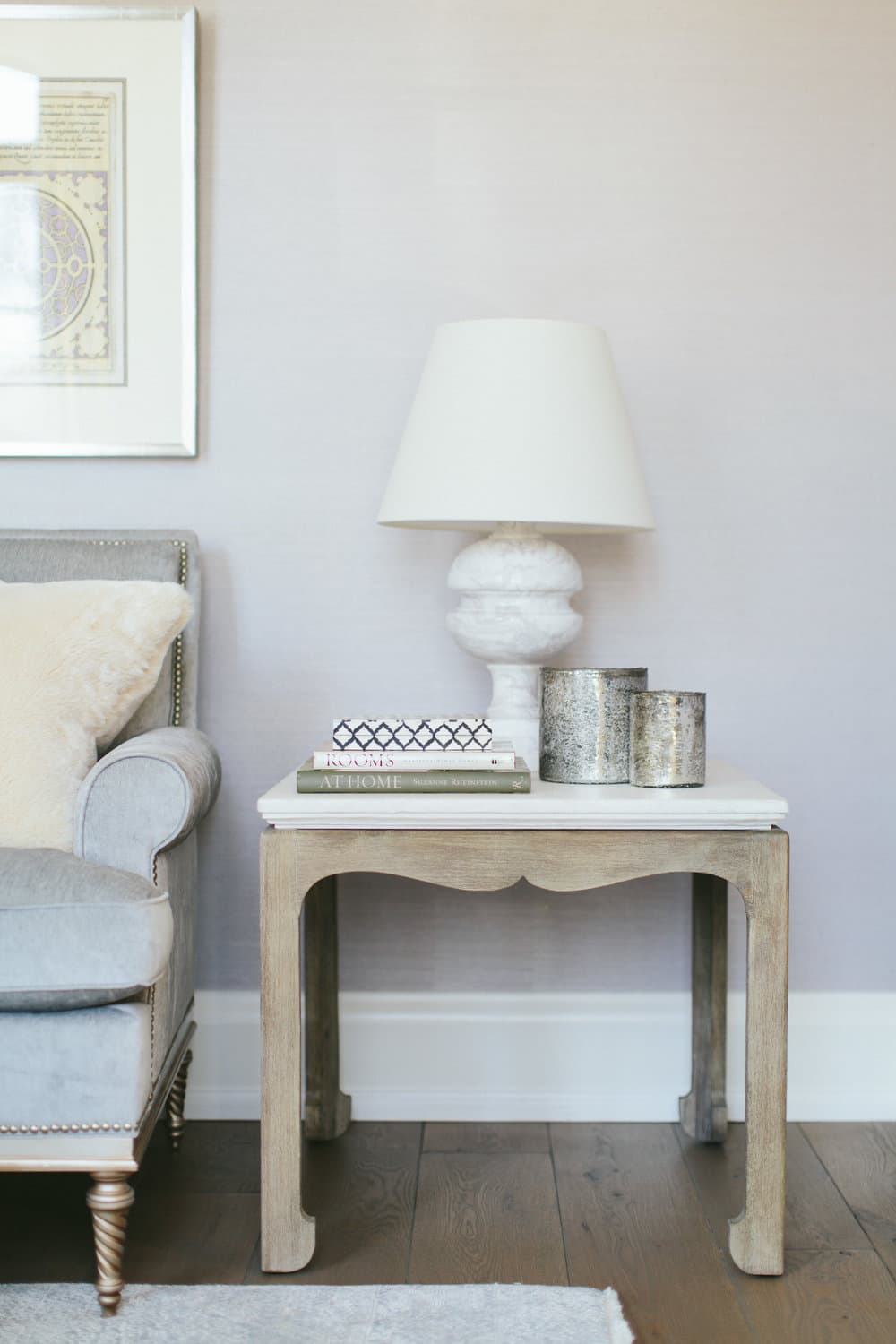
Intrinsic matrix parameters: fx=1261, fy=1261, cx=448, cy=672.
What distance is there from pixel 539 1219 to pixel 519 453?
1.07 m

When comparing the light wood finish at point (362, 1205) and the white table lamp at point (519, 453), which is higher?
the white table lamp at point (519, 453)

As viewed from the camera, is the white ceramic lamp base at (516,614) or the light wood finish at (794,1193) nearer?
the light wood finish at (794,1193)

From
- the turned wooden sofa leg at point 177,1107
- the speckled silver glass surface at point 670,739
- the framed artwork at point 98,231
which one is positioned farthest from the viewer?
the framed artwork at point 98,231

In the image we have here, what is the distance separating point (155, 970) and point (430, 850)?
0.36m

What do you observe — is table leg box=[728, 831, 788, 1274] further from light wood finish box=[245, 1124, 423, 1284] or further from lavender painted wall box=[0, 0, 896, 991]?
lavender painted wall box=[0, 0, 896, 991]

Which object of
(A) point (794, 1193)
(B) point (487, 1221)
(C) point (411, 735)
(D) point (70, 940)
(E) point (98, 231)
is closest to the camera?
(D) point (70, 940)

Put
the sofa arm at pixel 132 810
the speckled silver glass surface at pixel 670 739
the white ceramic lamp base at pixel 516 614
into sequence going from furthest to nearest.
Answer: the white ceramic lamp base at pixel 516 614 < the speckled silver glass surface at pixel 670 739 < the sofa arm at pixel 132 810

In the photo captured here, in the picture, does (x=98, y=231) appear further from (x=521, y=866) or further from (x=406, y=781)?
(x=521, y=866)

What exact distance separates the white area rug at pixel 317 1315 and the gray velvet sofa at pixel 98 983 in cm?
6

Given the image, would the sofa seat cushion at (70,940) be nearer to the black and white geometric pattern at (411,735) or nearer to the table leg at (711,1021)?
the black and white geometric pattern at (411,735)

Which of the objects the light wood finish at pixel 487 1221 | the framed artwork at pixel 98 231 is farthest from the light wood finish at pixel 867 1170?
the framed artwork at pixel 98 231

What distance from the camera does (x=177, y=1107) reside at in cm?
200

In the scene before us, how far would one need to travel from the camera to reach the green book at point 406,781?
161 cm

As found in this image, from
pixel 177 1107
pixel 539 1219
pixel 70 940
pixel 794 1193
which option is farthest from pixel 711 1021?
pixel 70 940
